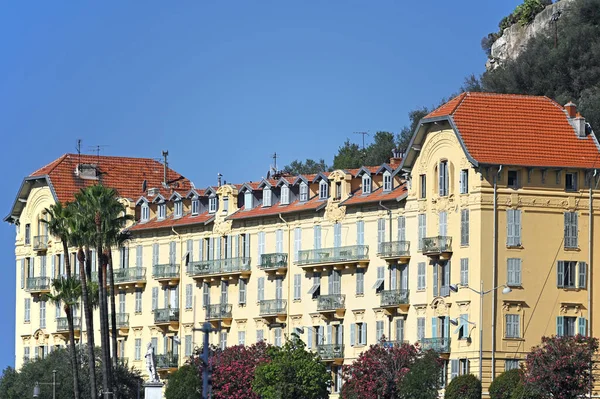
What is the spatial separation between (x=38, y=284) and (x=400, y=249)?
43560 millimetres

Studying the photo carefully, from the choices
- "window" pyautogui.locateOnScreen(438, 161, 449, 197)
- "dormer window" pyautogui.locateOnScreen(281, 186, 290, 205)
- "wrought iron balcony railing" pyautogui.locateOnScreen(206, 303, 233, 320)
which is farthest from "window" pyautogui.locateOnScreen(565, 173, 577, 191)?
"wrought iron balcony railing" pyautogui.locateOnScreen(206, 303, 233, 320)

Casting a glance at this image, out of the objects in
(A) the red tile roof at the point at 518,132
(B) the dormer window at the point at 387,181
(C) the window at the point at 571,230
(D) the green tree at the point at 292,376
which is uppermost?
(A) the red tile roof at the point at 518,132

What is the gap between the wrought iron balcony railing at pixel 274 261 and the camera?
449 ft

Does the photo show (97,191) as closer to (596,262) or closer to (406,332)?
(406,332)

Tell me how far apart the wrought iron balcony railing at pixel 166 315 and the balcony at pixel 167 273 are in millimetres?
2156

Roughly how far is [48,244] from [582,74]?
44.5 metres

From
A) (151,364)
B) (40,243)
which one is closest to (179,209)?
(40,243)

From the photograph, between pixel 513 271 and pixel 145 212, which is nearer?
pixel 513 271

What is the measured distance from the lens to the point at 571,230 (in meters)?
120

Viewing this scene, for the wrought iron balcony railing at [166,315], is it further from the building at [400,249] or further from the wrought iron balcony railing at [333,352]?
the wrought iron balcony railing at [333,352]

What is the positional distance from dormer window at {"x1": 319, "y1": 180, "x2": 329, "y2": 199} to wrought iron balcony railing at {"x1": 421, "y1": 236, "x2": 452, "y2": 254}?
13.9 meters

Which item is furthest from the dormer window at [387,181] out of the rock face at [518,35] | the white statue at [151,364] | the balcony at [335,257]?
the rock face at [518,35]

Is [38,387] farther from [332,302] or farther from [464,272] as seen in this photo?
[464,272]

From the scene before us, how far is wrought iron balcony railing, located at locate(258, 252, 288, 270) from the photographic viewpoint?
5389 inches
